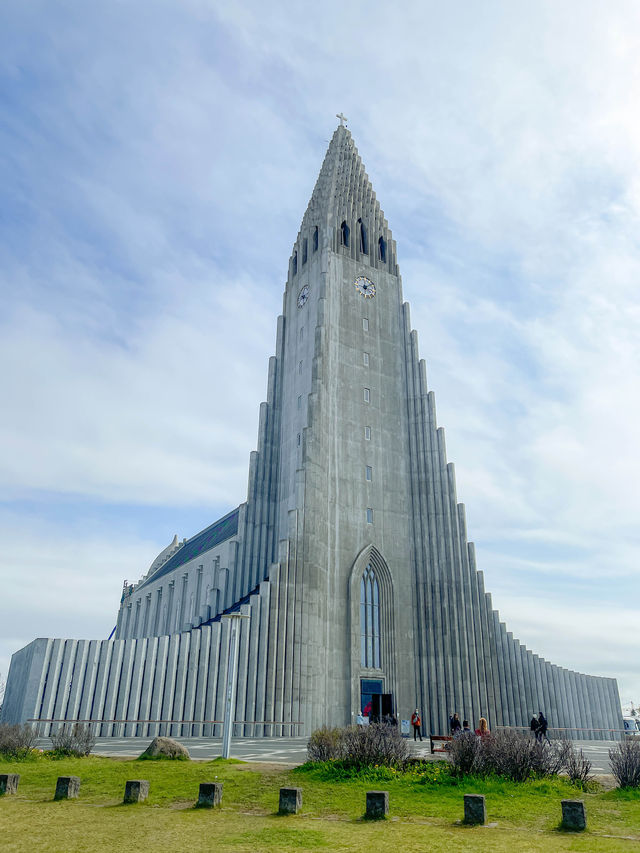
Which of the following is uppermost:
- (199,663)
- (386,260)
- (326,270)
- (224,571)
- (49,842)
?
(386,260)

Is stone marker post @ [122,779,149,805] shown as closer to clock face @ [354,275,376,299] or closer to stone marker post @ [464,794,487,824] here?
stone marker post @ [464,794,487,824]

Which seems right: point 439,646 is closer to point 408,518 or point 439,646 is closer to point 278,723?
point 408,518

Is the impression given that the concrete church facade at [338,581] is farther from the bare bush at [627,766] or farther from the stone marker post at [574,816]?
the stone marker post at [574,816]

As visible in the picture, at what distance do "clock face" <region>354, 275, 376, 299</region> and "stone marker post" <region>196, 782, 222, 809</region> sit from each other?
4286 cm

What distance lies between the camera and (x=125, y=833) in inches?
414

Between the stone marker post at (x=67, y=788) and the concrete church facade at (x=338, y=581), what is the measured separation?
19238mm

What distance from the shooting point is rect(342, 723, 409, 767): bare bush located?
1598 centimetres

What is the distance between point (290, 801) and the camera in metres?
12.0

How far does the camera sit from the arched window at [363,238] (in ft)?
177

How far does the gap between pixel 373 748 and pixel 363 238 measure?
45.1m

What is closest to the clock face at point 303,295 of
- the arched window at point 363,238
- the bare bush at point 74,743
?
the arched window at point 363,238

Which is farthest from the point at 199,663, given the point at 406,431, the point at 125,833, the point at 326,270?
the point at 326,270

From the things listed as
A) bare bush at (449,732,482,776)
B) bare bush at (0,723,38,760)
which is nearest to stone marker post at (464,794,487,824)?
bare bush at (449,732,482,776)

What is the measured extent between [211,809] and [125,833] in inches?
89.0
